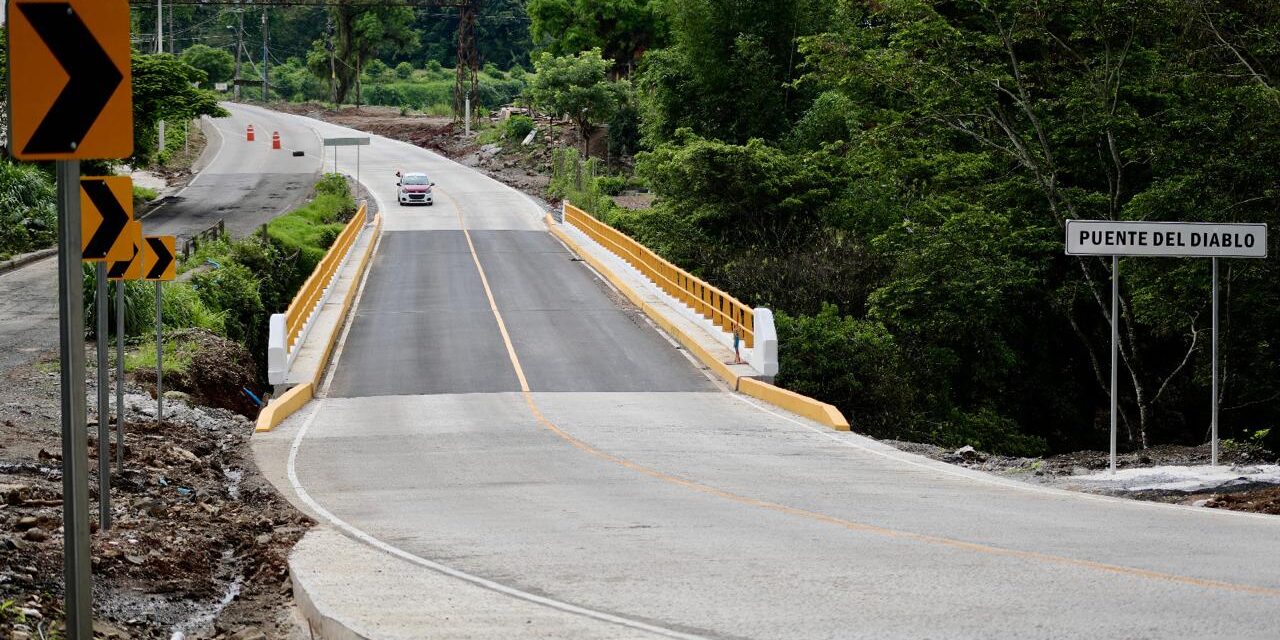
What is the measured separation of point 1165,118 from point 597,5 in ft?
214

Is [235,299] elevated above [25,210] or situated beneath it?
situated beneath

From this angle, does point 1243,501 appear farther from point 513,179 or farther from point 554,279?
point 513,179

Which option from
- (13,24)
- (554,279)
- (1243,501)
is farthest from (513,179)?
(13,24)

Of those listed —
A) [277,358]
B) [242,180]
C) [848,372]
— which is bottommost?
[848,372]

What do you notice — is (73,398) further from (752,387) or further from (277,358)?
(752,387)

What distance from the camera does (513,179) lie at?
78062mm

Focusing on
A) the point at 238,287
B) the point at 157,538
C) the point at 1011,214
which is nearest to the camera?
the point at 157,538

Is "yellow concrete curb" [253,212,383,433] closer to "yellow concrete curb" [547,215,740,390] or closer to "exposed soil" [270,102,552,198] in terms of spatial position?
"yellow concrete curb" [547,215,740,390]

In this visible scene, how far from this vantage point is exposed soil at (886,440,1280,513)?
43.8 ft

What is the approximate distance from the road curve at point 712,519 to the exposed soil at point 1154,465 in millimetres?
625

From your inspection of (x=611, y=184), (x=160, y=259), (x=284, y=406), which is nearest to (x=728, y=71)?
(x=611, y=184)

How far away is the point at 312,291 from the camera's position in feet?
100

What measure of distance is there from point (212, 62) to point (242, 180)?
191ft

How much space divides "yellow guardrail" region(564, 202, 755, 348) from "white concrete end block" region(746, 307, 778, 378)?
72cm
